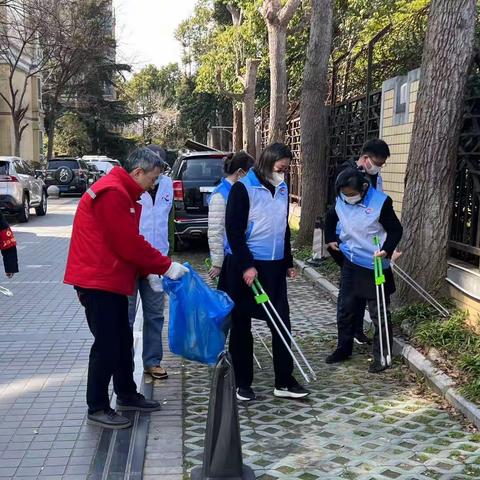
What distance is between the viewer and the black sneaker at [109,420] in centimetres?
414

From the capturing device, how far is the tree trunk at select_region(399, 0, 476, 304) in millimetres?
5754

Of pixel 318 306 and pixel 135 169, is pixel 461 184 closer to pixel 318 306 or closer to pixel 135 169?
pixel 318 306

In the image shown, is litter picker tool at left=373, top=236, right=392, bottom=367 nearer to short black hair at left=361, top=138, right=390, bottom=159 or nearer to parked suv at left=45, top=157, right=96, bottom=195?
short black hair at left=361, top=138, right=390, bottom=159

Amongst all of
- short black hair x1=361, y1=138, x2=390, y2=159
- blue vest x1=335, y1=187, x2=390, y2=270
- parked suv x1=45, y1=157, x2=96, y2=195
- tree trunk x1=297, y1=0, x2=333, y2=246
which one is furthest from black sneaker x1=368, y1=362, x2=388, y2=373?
parked suv x1=45, y1=157, x2=96, y2=195

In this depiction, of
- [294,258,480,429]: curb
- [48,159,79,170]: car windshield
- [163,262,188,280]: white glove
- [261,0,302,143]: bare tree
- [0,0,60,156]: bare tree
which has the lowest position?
[294,258,480,429]: curb

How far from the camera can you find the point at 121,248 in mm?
3828

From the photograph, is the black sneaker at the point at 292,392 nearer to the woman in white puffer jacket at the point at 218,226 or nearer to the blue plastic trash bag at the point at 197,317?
the blue plastic trash bag at the point at 197,317

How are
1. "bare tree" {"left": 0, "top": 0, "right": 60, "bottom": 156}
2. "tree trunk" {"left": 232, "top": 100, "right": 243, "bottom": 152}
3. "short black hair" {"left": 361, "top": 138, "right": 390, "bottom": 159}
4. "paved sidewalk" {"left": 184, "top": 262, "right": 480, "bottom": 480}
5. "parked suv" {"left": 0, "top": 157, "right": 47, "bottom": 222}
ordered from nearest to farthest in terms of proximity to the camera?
1. "paved sidewalk" {"left": 184, "top": 262, "right": 480, "bottom": 480}
2. "short black hair" {"left": 361, "top": 138, "right": 390, "bottom": 159}
3. "parked suv" {"left": 0, "top": 157, "right": 47, "bottom": 222}
4. "bare tree" {"left": 0, "top": 0, "right": 60, "bottom": 156}
5. "tree trunk" {"left": 232, "top": 100, "right": 243, "bottom": 152}

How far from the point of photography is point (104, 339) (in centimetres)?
403

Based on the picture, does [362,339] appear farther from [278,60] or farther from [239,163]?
[278,60]

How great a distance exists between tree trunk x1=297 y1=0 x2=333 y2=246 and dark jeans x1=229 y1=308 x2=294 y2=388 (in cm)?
653

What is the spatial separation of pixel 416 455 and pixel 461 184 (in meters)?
3.55

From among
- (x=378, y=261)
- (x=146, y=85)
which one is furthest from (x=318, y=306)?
(x=146, y=85)

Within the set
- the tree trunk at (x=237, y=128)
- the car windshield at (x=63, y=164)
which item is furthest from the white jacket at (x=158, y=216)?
the tree trunk at (x=237, y=128)
